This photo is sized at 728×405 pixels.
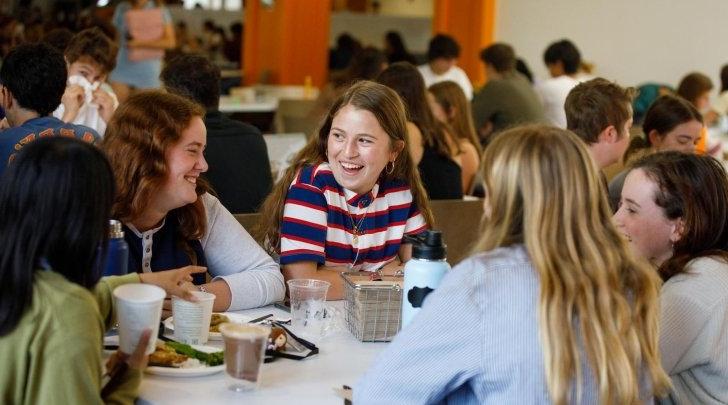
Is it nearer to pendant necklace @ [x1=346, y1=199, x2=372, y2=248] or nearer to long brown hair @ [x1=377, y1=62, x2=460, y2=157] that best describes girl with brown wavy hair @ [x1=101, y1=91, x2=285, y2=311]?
pendant necklace @ [x1=346, y1=199, x2=372, y2=248]

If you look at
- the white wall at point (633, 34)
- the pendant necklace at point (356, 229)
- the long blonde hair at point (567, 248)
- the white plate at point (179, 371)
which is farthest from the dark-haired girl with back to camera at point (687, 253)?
the white wall at point (633, 34)

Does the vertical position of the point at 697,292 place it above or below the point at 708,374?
above

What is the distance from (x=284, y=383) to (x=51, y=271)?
0.54 m

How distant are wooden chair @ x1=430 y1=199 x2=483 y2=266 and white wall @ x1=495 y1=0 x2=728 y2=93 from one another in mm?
5987

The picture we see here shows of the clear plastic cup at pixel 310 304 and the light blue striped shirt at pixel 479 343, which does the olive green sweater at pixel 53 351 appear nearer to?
the light blue striped shirt at pixel 479 343

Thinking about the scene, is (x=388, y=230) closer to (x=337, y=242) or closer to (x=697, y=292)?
(x=337, y=242)

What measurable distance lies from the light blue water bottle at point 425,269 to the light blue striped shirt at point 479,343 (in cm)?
27

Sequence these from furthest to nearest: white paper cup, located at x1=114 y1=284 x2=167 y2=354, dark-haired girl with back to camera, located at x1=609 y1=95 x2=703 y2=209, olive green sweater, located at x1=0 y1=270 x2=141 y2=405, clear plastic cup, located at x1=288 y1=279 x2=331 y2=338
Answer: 1. dark-haired girl with back to camera, located at x1=609 y1=95 x2=703 y2=209
2. clear plastic cup, located at x1=288 y1=279 x2=331 y2=338
3. white paper cup, located at x1=114 y1=284 x2=167 y2=354
4. olive green sweater, located at x1=0 y1=270 x2=141 y2=405

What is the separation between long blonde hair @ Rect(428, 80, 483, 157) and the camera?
561 centimetres

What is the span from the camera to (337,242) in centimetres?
296

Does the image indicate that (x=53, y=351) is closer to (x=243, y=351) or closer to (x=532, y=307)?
(x=243, y=351)

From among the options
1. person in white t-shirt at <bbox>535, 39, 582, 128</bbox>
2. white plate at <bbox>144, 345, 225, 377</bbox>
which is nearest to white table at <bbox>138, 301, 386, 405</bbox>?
Answer: white plate at <bbox>144, 345, 225, 377</bbox>

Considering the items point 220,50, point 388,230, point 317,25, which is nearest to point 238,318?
point 388,230

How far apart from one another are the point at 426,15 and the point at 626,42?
4675 millimetres
